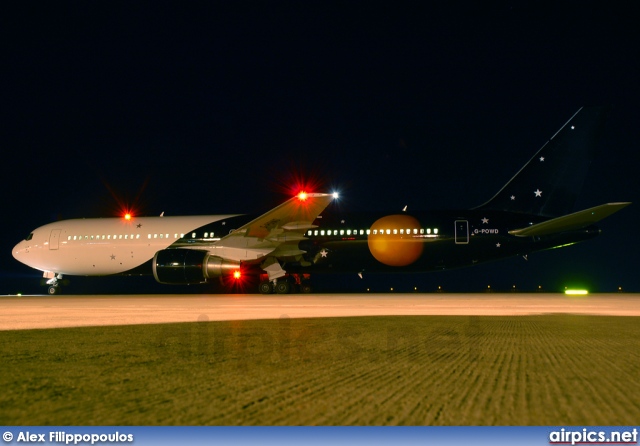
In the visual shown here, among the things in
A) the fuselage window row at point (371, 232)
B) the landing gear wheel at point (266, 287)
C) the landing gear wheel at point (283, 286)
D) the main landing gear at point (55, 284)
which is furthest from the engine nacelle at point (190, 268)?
the main landing gear at point (55, 284)

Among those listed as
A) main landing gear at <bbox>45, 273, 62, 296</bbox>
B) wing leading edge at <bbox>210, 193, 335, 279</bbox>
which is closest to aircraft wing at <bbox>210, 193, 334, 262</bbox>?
wing leading edge at <bbox>210, 193, 335, 279</bbox>

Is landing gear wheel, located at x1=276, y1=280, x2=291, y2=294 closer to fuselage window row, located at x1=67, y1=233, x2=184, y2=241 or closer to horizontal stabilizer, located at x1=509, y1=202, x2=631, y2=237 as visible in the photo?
fuselage window row, located at x1=67, y1=233, x2=184, y2=241

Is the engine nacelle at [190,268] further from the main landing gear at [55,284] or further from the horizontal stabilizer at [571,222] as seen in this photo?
the horizontal stabilizer at [571,222]

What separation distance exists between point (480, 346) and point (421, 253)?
1696 cm

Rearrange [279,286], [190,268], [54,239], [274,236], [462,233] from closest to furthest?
[190,268], [462,233], [274,236], [279,286], [54,239]

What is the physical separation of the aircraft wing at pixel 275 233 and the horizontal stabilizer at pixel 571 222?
7394mm

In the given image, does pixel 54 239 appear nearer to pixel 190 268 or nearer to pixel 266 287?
pixel 190 268

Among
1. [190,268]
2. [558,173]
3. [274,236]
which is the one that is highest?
[558,173]

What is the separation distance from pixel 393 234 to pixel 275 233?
181 inches

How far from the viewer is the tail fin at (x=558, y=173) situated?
76.1 feet

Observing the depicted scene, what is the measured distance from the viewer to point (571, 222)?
20688 millimetres

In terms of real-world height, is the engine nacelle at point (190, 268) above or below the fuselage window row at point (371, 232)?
below

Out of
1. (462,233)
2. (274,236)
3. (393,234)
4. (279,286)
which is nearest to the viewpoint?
(462,233)

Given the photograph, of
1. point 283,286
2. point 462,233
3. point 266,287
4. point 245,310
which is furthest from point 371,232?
point 245,310
